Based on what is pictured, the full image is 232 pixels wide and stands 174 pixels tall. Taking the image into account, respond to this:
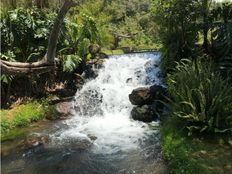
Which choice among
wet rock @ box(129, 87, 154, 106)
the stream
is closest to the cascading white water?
the stream

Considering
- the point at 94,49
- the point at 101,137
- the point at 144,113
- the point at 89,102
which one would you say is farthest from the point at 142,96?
the point at 94,49

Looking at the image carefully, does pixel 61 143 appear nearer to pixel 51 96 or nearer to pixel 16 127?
pixel 16 127

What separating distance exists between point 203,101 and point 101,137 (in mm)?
3284

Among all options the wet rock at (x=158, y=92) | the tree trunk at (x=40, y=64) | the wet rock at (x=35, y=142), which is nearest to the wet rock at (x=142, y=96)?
the wet rock at (x=158, y=92)

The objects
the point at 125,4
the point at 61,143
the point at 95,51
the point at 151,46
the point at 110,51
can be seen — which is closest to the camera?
the point at 61,143

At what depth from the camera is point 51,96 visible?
12.9 metres

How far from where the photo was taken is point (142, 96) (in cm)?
1185

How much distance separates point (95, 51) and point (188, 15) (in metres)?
5.00

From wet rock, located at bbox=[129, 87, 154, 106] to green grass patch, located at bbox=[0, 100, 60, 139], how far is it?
9.56 feet

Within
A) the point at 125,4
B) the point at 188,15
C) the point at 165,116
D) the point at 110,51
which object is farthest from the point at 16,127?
the point at 125,4

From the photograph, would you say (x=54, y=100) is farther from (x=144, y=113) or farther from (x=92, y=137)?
(x=144, y=113)

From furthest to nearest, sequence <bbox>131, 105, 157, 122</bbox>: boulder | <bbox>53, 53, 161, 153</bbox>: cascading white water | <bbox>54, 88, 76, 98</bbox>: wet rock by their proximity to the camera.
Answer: <bbox>54, 88, 76, 98</bbox>: wet rock < <bbox>131, 105, 157, 122</bbox>: boulder < <bbox>53, 53, 161, 153</bbox>: cascading white water

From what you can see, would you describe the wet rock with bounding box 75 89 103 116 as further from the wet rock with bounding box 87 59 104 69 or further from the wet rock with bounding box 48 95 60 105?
the wet rock with bounding box 87 59 104 69

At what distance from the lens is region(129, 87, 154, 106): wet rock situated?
1178 centimetres
